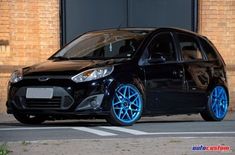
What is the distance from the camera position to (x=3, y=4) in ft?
49.1

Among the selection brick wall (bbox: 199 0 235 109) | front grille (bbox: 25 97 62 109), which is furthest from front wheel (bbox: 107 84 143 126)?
brick wall (bbox: 199 0 235 109)

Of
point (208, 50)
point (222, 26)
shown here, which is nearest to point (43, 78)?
point (208, 50)

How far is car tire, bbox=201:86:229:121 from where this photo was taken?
38.1 feet

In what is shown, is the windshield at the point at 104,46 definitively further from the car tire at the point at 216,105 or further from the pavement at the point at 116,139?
the car tire at the point at 216,105

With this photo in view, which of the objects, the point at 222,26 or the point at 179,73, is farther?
the point at 222,26

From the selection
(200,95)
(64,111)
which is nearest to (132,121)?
(64,111)

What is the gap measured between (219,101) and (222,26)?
15.0 ft

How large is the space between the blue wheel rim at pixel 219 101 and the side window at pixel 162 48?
109 centimetres

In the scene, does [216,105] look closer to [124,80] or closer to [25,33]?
[124,80]

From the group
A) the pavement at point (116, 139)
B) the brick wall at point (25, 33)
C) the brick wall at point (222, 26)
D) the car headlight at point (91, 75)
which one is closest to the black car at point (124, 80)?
the car headlight at point (91, 75)

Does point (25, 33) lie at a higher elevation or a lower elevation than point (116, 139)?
higher

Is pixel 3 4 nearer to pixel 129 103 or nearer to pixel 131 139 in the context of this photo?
pixel 129 103

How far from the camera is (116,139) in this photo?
328 inches

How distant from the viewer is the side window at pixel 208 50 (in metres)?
12.0
